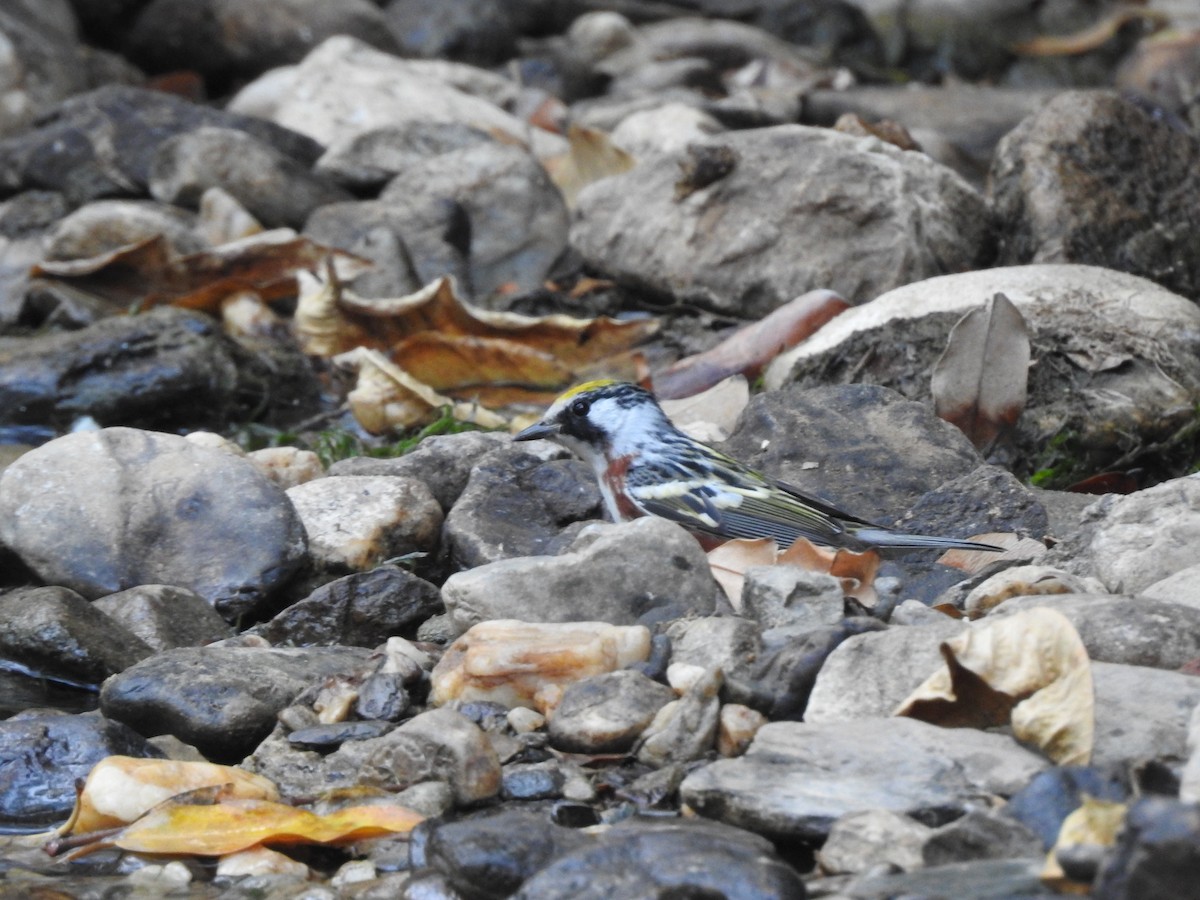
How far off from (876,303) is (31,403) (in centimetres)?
356

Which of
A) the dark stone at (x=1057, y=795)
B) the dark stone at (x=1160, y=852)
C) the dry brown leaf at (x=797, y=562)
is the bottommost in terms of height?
the dry brown leaf at (x=797, y=562)

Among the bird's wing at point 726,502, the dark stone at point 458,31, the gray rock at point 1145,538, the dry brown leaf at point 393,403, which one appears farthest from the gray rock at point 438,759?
the dark stone at point 458,31

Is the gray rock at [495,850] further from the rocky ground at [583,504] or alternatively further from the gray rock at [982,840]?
the gray rock at [982,840]

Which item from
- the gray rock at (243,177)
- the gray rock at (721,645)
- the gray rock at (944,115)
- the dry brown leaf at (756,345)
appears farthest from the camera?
the gray rock at (944,115)

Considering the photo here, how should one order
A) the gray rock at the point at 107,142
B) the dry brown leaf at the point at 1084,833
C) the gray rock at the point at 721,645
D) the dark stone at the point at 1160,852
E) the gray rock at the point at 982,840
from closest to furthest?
the dark stone at the point at 1160,852 → the dry brown leaf at the point at 1084,833 → the gray rock at the point at 982,840 → the gray rock at the point at 721,645 → the gray rock at the point at 107,142

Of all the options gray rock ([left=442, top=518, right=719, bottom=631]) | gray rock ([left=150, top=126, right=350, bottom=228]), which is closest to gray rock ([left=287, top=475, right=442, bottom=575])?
gray rock ([left=442, top=518, right=719, bottom=631])

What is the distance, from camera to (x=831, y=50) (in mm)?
15031

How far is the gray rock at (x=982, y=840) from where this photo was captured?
2521mm

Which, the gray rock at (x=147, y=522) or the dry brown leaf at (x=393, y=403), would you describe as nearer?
the gray rock at (x=147, y=522)

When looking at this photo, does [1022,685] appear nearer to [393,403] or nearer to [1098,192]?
[393,403]

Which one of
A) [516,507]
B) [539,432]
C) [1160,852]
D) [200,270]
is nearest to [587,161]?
[200,270]

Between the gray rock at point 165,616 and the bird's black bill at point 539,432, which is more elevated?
the bird's black bill at point 539,432

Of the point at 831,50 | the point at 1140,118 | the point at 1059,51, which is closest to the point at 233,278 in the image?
the point at 1140,118

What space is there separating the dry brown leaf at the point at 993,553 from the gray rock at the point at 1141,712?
1168 mm
